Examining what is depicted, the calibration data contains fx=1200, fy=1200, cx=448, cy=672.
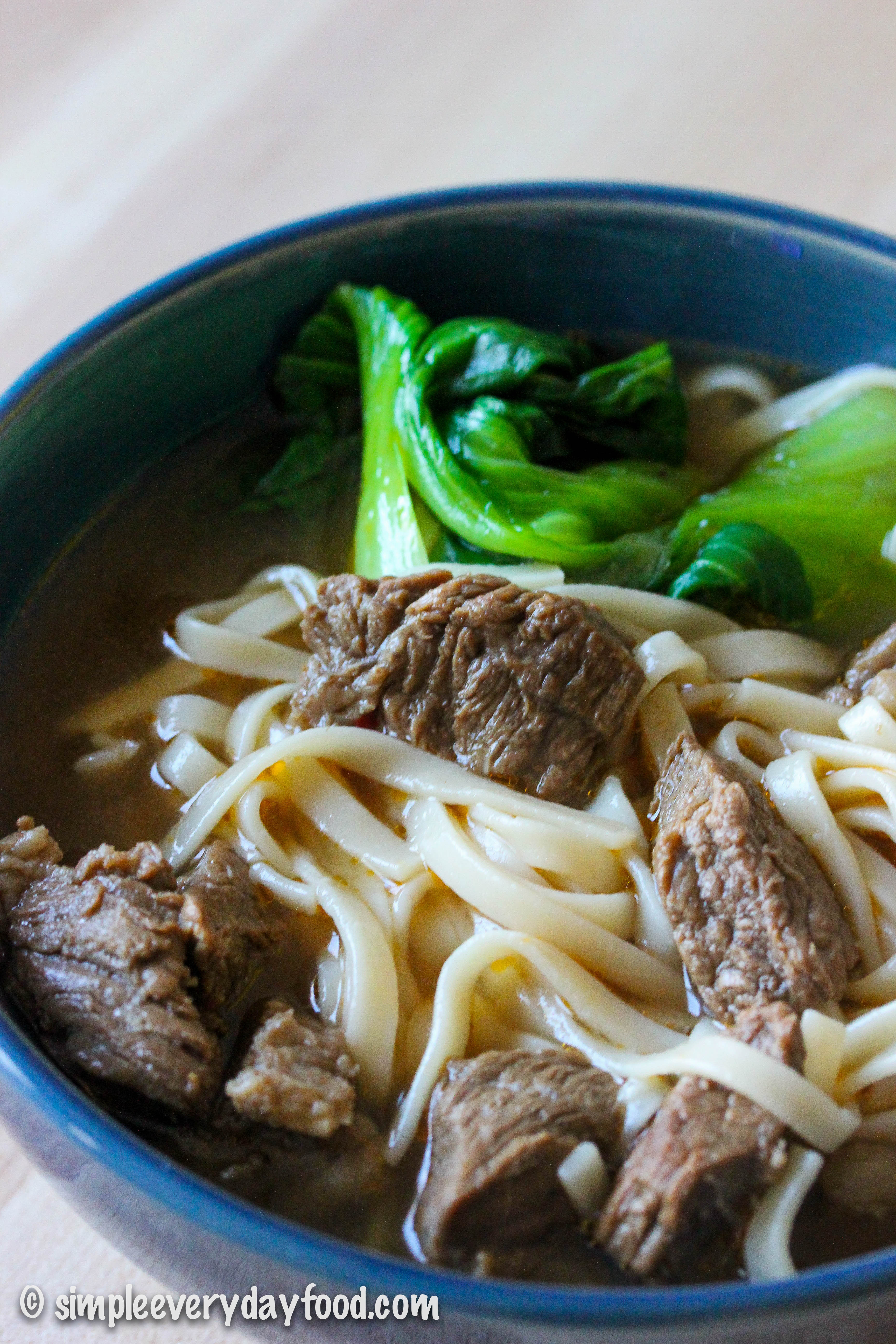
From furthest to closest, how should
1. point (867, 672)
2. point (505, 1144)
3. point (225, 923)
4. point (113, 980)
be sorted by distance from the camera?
1. point (867, 672)
2. point (225, 923)
3. point (113, 980)
4. point (505, 1144)

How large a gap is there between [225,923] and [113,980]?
0.26 m

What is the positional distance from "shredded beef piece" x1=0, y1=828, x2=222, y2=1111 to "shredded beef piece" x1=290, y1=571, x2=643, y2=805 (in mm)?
690

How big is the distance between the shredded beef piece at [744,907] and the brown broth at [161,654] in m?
0.38

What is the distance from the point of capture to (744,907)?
2.42 metres

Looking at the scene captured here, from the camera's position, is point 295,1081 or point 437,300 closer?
point 295,1081

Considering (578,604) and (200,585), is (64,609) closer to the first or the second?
(200,585)

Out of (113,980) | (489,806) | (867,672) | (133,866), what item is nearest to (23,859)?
(133,866)

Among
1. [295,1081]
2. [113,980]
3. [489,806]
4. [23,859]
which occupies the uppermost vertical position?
[23,859]

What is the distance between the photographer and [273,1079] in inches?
83.6

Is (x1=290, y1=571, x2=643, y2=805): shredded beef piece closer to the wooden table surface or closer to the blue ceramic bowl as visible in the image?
the blue ceramic bowl

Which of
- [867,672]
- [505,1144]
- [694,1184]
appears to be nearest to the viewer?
[694,1184]

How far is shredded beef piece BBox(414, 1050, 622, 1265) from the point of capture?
6.71ft

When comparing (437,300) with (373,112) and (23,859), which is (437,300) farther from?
(23,859)

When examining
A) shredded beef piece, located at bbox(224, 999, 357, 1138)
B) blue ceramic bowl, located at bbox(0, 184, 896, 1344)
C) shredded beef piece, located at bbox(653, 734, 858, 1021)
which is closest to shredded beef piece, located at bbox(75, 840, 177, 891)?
shredded beef piece, located at bbox(224, 999, 357, 1138)
